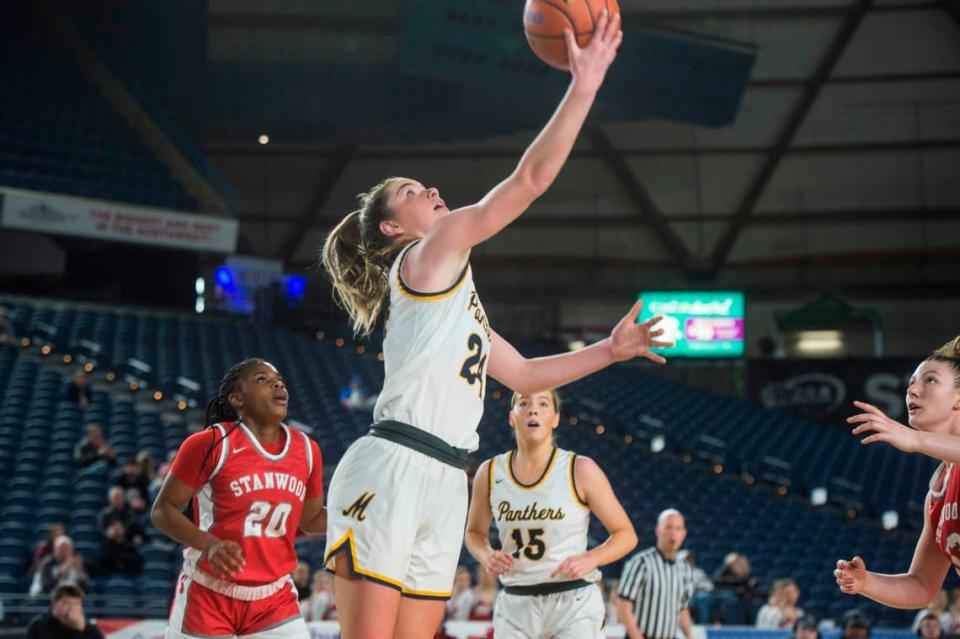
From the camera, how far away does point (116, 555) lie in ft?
36.2

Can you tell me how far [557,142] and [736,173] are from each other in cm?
2845

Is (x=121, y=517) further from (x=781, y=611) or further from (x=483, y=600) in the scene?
(x=781, y=611)

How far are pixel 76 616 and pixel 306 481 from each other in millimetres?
2872

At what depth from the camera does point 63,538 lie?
33.4ft

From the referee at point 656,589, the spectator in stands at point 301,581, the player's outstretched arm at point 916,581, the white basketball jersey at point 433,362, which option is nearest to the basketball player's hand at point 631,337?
the white basketball jersey at point 433,362

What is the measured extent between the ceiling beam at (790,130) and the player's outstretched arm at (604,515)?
24.3m

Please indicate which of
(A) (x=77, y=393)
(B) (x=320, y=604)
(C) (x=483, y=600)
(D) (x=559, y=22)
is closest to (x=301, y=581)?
(B) (x=320, y=604)

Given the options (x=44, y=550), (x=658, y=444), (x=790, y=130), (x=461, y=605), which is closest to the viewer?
(x=44, y=550)

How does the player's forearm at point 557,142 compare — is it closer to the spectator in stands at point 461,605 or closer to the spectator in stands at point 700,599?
the spectator in stands at point 461,605

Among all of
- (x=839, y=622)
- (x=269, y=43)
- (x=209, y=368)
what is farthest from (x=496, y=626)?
(x=269, y=43)

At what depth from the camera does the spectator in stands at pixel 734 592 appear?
12.4 metres

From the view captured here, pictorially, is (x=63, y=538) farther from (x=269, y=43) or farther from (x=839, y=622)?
(x=269, y=43)

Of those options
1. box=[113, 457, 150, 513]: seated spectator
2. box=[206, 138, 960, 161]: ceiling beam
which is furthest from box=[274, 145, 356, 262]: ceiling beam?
box=[113, 457, 150, 513]: seated spectator

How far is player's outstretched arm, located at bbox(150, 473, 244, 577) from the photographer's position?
15.2ft
